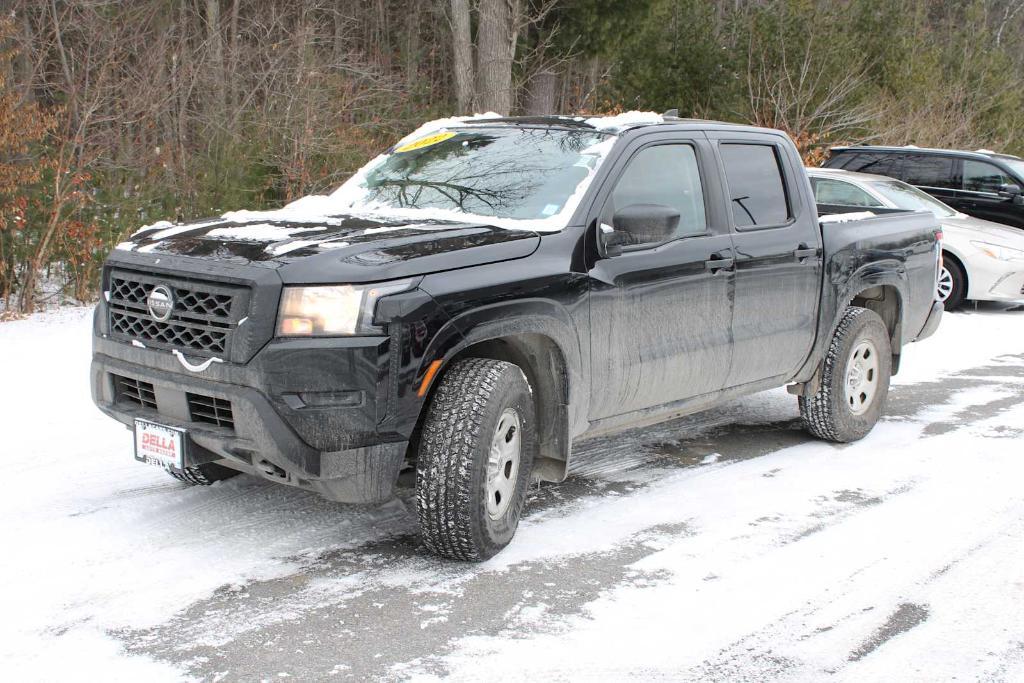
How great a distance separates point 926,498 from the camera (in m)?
5.66

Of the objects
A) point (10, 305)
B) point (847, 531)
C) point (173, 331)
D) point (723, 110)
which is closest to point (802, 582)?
point (847, 531)

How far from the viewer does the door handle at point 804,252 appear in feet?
20.5

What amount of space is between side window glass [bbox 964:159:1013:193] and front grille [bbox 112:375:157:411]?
488 inches

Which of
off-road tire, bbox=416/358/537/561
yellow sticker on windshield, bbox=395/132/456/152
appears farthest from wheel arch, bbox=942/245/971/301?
off-road tire, bbox=416/358/537/561

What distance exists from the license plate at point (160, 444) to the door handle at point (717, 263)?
2.72m

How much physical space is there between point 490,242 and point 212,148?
9529 millimetres

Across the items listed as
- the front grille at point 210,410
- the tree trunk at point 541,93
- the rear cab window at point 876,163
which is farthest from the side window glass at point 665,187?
the tree trunk at point 541,93

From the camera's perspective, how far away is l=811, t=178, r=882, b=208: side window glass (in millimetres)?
12320

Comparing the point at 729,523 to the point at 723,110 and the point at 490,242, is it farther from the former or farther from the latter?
the point at 723,110

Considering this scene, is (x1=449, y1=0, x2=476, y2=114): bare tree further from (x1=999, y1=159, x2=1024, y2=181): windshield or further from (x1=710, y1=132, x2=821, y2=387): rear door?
(x1=710, y1=132, x2=821, y2=387): rear door

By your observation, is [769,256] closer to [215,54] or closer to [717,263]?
[717,263]

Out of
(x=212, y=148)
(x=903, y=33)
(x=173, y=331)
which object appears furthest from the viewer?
(x=903, y=33)

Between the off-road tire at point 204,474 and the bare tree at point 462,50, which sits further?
the bare tree at point 462,50

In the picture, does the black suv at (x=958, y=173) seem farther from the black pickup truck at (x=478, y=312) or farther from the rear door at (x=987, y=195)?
the black pickup truck at (x=478, y=312)
